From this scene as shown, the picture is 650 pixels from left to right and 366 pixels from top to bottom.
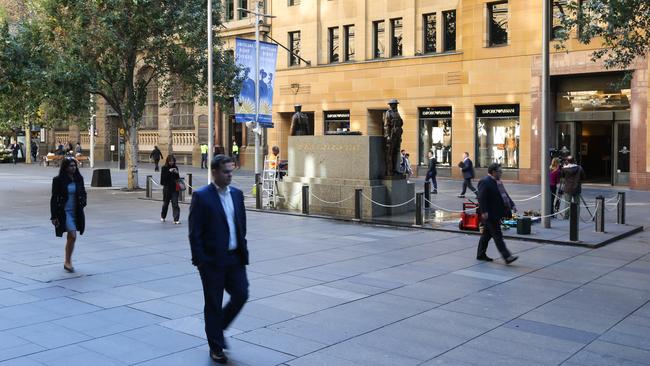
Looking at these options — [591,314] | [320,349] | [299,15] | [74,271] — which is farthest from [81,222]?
[299,15]

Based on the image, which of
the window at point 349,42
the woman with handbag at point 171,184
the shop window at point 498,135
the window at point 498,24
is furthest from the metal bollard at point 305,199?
the window at point 349,42

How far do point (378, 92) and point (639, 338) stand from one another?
3031 cm

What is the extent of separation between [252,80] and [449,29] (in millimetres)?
14811

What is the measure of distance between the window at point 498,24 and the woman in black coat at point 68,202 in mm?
26381

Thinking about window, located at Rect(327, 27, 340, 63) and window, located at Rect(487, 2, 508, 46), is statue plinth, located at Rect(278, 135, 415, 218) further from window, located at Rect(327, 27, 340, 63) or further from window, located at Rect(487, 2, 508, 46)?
window, located at Rect(327, 27, 340, 63)

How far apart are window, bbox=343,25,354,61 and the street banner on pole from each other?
14479 millimetres

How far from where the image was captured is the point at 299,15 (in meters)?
40.6

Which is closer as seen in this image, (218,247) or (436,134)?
(218,247)

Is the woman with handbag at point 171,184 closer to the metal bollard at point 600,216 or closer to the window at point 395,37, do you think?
the metal bollard at point 600,216

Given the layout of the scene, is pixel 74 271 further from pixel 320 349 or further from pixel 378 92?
pixel 378 92

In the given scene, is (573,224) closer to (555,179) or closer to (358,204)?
(555,179)

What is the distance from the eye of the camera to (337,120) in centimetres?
3925

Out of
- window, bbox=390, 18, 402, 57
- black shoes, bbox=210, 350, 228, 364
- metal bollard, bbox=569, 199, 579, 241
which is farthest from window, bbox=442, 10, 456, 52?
black shoes, bbox=210, 350, 228, 364

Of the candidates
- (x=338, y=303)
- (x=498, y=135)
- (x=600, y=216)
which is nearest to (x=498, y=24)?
(x=498, y=135)
